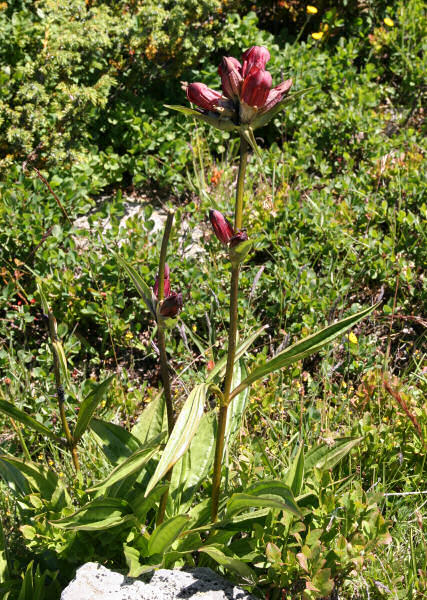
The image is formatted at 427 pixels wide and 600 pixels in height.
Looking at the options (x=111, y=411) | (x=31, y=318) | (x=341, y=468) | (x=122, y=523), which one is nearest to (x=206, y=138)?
(x=31, y=318)

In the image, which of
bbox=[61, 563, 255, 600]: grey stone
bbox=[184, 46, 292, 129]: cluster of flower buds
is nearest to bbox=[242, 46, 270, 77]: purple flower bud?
bbox=[184, 46, 292, 129]: cluster of flower buds

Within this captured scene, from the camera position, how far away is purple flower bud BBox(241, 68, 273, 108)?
1607 millimetres

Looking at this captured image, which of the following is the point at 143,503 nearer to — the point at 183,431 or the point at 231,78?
the point at 183,431

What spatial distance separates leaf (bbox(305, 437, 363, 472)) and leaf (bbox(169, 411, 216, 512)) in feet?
1.24

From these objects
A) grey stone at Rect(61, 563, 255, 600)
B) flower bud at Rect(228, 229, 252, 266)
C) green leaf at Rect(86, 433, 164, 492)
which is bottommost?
grey stone at Rect(61, 563, 255, 600)

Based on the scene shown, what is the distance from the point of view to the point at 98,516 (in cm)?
210

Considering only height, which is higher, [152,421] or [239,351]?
[239,351]

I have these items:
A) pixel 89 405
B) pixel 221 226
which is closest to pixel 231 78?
pixel 221 226

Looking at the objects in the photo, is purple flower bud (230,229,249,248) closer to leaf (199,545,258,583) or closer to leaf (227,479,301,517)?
leaf (227,479,301,517)

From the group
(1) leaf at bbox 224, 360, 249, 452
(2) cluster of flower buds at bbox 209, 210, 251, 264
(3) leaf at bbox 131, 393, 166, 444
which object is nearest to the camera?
(2) cluster of flower buds at bbox 209, 210, 251, 264

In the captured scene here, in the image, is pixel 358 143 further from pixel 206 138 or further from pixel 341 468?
pixel 341 468

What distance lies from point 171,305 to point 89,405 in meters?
0.53

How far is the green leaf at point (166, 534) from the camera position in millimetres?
2018

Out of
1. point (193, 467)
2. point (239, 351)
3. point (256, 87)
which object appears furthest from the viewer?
point (193, 467)
